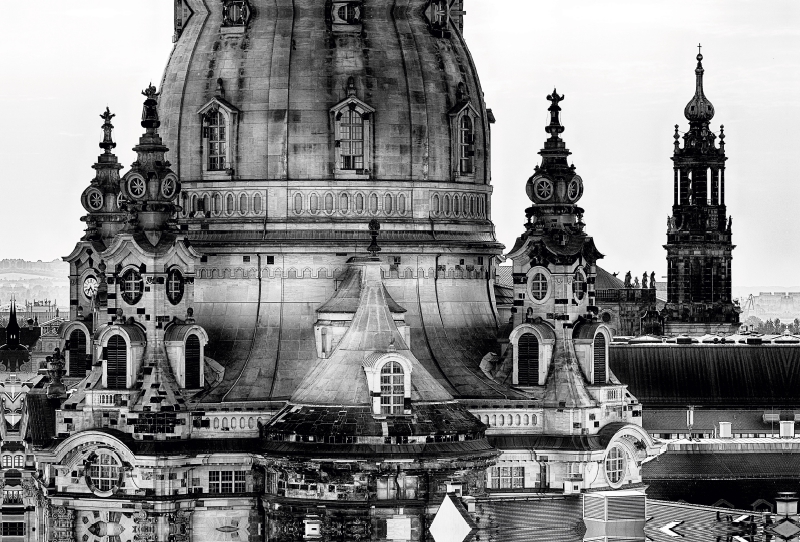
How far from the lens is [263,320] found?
16638cm

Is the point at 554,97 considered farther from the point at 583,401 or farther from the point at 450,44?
the point at 583,401

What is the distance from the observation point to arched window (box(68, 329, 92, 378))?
179 m

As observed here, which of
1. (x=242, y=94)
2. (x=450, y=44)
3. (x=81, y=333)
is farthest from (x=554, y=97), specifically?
(x=81, y=333)

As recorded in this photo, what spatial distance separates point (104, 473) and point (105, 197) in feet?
90.9

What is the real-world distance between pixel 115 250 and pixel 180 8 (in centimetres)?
2066

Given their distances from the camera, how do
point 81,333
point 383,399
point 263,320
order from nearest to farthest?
point 383,399 → point 263,320 → point 81,333

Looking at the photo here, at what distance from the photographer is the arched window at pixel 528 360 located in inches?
6540

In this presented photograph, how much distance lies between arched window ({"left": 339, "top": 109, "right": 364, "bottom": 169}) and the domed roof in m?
0.55

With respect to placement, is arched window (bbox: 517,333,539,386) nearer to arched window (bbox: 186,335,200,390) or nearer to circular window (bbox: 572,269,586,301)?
circular window (bbox: 572,269,586,301)

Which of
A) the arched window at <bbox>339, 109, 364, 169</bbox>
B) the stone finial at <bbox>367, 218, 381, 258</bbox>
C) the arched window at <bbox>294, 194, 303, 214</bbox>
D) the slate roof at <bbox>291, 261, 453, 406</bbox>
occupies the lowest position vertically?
the slate roof at <bbox>291, 261, 453, 406</bbox>

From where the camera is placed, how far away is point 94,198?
7170 inches

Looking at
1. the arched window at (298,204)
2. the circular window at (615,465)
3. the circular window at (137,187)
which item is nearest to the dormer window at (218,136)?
the arched window at (298,204)

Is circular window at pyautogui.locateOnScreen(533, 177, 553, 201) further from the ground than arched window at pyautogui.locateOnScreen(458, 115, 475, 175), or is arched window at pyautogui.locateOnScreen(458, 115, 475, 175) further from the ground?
arched window at pyautogui.locateOnScreen(458, 115, 475, 175)

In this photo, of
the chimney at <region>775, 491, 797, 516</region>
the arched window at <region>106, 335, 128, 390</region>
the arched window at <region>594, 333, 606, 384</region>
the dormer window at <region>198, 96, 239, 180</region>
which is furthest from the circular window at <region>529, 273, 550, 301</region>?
the arched window at <region>106, 335, 128, 390</region>
